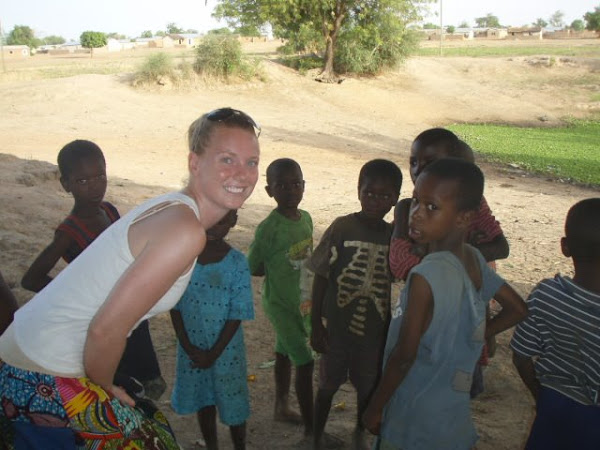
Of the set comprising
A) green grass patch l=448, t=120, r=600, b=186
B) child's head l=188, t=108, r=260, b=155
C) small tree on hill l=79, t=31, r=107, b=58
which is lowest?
green grass patch l=448, t=120, r=600, b=186

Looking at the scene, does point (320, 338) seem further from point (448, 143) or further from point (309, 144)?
point (309, 144)

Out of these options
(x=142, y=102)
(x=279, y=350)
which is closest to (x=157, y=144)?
(x=142, y=102)

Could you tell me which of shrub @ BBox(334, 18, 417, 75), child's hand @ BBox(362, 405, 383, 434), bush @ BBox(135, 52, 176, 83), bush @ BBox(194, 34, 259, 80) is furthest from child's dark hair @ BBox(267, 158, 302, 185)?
shrub @ BBox(334, 18, 417, 75)

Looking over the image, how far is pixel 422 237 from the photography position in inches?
85.6

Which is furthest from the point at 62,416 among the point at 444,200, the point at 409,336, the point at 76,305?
the point at 444,200

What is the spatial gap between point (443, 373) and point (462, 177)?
0.70 meters

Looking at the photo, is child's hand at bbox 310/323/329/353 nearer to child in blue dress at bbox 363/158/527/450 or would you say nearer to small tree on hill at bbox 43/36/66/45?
child in blue dress at bbox 363/158/527/450

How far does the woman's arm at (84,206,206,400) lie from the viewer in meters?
1.62

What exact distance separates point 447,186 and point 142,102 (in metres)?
19.3

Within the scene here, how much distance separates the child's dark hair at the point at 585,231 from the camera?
211 cm

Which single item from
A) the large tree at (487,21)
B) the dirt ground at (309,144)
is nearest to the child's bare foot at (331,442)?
the dirt ground at (309,144)

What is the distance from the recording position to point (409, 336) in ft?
6.70

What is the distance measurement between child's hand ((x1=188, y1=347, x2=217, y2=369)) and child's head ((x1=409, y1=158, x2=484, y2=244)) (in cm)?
121

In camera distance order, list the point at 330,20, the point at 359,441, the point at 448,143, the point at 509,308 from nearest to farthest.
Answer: the point at 509,308 < the point at 448,143 < the point at 359,441 < the point at 330,20
